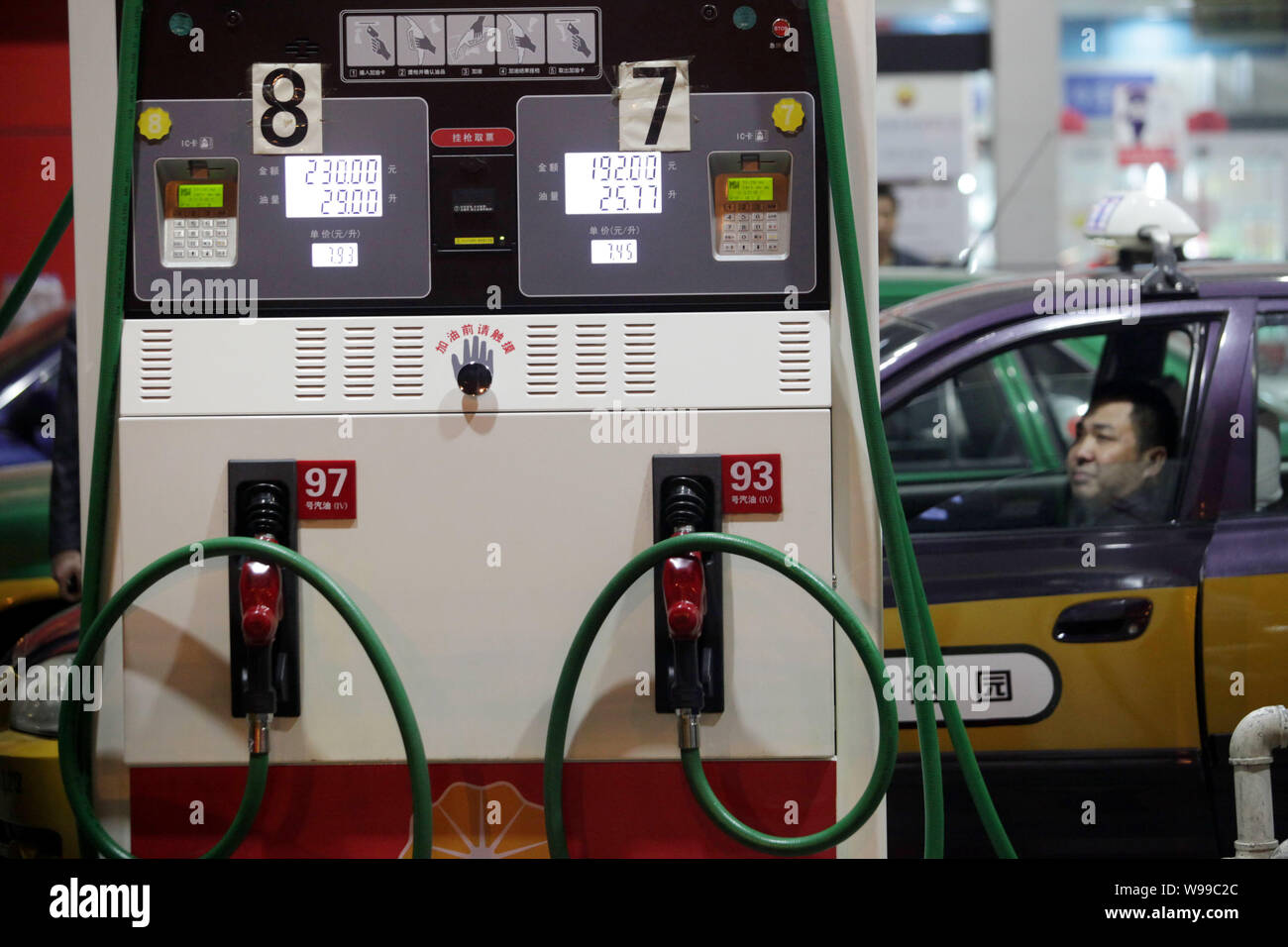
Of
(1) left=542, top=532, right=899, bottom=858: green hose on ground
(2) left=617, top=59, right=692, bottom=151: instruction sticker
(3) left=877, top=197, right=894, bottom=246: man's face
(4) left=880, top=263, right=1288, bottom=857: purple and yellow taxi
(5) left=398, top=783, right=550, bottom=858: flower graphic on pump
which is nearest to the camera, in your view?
(1) left=542, top=532, right=899, bottom=858: green hose on ground

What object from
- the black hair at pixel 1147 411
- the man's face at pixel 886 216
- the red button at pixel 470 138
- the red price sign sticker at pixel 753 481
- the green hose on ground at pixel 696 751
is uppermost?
the man's face at pixel 886 216

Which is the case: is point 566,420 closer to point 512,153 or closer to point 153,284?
point 512,153

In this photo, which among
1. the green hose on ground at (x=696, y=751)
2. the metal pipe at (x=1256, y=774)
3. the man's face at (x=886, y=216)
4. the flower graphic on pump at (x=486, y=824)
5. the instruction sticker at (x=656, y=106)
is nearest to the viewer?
the green hose on ground at (x=696, y=751)

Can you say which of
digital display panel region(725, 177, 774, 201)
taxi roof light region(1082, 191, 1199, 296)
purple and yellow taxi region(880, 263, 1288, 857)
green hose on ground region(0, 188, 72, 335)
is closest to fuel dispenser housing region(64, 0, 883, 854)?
digital display panel region(725, 177, 774, 201)

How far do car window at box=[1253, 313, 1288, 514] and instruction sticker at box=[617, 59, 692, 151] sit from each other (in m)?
1.88

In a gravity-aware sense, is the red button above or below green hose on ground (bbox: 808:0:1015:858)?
above

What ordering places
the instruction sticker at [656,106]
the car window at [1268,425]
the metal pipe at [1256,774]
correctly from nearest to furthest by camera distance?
the instruction sticker at [656,106], the metal pipe at [1256,774], the car window at [1268,425]

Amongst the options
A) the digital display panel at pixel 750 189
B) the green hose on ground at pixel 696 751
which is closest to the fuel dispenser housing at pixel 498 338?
the digital display panel at pixel 750 189

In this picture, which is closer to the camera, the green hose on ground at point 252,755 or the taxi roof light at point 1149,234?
the green hose on ground at point 252,755

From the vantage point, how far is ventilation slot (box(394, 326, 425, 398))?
2.40 meters

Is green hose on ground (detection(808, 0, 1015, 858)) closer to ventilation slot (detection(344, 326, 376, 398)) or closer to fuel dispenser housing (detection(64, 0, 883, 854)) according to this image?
fuel dispenser housing (detection(64, 0, 883, 854))

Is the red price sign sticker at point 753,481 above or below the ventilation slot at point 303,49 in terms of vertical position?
below

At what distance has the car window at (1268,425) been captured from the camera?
3432 millimetres

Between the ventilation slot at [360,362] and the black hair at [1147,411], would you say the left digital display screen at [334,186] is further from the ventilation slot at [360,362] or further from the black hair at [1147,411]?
the black hair at [1147,411]
